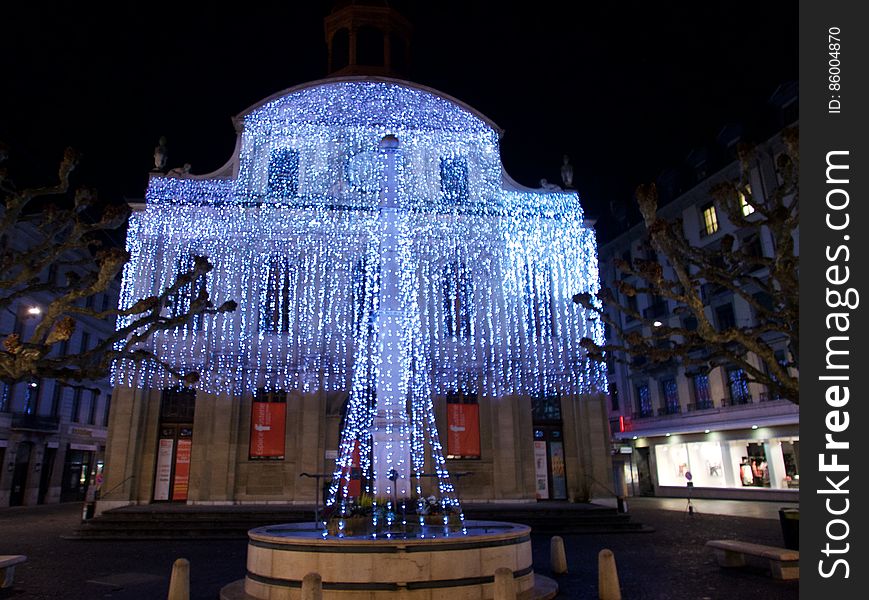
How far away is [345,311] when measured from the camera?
23.7 metres

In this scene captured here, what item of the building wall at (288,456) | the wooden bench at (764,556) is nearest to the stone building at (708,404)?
the building wall at (288,456)

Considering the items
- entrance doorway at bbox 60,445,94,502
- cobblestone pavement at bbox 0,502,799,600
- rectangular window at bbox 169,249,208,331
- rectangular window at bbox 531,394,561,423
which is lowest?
cobblestone pavement at bbox 0,502,799,600

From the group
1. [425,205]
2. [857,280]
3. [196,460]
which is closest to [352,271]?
[425,205]

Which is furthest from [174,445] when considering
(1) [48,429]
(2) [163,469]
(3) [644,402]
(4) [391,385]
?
(3) [644,402]

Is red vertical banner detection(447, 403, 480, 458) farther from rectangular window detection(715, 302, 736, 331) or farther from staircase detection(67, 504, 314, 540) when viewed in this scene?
rectangular window detection(715, 302, 736, 331)

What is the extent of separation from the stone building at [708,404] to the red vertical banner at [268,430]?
19013 millimetres

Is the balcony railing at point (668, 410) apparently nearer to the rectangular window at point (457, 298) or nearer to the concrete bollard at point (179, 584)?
the rectangular window at point (457, 298)

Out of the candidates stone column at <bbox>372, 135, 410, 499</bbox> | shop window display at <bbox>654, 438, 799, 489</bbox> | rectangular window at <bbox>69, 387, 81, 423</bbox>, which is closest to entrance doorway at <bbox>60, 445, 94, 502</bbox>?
rectangular window at <bbox>69, 387, 81, 423</bbox>

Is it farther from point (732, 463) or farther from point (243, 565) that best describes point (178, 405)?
point (732, 463)

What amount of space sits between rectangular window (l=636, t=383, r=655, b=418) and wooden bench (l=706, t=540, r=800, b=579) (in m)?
29.1

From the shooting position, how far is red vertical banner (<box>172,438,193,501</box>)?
891 inches

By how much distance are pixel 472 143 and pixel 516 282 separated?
6.88 metres

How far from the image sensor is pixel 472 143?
89.6ft

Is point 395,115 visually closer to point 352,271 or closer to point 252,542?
point 352,271
